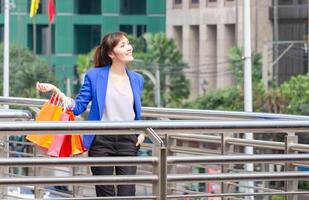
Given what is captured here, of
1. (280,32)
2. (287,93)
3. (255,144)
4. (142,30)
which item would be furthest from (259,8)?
(255,144)

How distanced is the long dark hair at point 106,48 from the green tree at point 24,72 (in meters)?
54.7

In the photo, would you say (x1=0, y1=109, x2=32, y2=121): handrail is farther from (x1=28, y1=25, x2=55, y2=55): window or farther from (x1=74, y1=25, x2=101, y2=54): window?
(x1=74, y1=25, x2=101, y2=54): window

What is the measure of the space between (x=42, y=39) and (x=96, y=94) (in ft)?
233

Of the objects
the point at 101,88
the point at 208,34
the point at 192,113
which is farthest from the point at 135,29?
the point at 101,88

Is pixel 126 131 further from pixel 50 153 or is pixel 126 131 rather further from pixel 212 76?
pixel 212 76

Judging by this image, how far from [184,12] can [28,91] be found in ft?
58.5

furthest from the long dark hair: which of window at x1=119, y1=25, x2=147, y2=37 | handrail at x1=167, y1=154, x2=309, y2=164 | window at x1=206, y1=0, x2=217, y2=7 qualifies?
window at x1=119, y1=25, x2=147, y2=37

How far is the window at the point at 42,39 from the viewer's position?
77.6 metres

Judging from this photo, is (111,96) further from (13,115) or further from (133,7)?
(133,7)

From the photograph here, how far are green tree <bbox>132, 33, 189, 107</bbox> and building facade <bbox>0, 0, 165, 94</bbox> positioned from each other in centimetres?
166

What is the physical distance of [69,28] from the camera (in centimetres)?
8388

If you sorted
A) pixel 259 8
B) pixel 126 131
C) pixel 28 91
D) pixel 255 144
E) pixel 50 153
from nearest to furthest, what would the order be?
pixel 126 131 → pixel 50 153 → pixel 255 144 → pixel 28 91 → pixel 259 8

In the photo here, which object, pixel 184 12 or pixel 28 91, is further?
pixel 184 12

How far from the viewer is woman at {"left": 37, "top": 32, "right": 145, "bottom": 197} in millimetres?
9766
